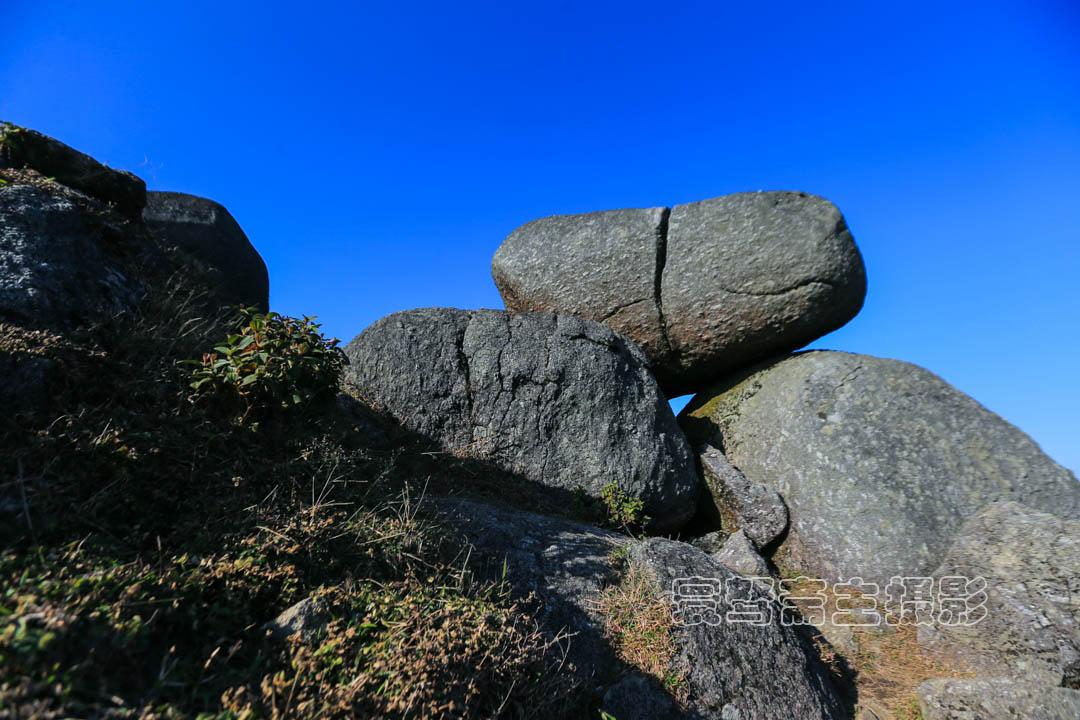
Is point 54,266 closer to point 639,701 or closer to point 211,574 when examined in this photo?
point 211,574

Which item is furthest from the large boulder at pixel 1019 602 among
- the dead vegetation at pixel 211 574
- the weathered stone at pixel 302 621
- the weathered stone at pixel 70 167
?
the weathered stone at pixel 70 167

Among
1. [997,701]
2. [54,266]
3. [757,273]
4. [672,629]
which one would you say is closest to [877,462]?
[757,273]

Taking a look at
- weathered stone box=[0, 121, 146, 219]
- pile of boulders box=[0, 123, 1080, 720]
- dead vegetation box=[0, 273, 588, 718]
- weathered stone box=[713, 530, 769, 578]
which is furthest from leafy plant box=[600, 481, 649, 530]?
weathered stone box=[0, 121, 146, 219]

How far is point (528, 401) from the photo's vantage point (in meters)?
8.34

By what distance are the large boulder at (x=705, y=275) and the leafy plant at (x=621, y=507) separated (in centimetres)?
313

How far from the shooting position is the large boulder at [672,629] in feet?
15.0

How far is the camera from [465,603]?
3949mm

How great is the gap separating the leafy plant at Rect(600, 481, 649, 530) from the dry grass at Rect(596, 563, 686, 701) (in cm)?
246

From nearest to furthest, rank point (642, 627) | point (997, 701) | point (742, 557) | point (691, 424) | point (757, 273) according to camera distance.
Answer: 1. point (642, 627)
2. point (997, 701)
3. point (742, 557)
4. point (757, 273)
5. point (691, 424)

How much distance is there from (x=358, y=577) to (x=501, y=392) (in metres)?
4.47

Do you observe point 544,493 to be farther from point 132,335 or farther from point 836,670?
point 132,335

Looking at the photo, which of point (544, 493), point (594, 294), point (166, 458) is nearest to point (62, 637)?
point (166, 458)

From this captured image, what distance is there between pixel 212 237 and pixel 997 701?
35.3 ft

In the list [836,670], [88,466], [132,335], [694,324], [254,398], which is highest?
[694,324]
